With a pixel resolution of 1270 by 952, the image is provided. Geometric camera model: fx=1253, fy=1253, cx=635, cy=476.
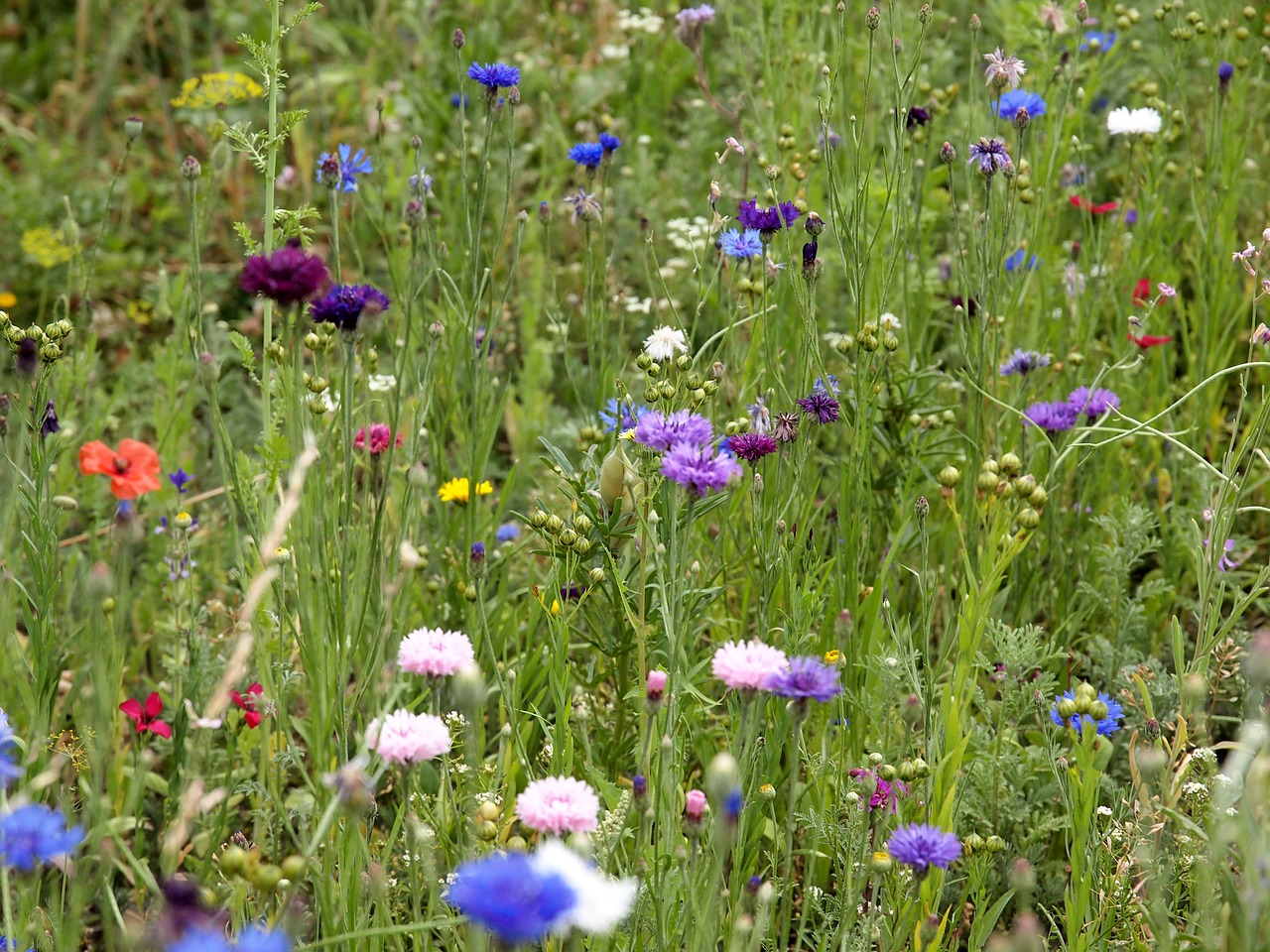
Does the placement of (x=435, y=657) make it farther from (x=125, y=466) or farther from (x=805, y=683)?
(x=125, y=466)

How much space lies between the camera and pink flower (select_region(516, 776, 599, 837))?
3.90 ft

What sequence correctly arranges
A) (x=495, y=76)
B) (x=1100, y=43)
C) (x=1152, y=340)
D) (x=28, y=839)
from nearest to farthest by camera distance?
(x=28, y=839)
(x=495, y=76)
(x=1152, y=340)
(x=1100, y=43)

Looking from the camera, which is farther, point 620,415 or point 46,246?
point 46,246

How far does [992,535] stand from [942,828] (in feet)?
1.27

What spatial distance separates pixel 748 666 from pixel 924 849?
11.1 inches

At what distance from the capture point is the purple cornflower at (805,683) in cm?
121

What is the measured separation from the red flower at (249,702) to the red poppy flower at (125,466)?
341 mm

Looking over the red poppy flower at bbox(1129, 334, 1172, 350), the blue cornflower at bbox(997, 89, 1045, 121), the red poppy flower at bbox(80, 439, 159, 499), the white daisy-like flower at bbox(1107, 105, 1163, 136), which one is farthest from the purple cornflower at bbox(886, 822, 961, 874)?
the white daisy-like flower at bbox(1107, 105, 1163, 136)

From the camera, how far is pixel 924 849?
130 cm

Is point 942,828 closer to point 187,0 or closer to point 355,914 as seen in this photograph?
point 355,914

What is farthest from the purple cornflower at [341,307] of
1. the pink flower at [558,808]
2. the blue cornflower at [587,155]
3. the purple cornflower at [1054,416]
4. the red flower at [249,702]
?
the purple cornflower at [1054,416]

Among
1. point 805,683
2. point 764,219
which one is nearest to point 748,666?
point 805,683

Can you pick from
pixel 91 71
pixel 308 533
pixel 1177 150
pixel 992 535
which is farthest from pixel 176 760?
pixel 91 71

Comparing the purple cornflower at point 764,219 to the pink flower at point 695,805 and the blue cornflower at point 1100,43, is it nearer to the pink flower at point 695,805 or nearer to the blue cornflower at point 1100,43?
the pink flower at point 695,805
